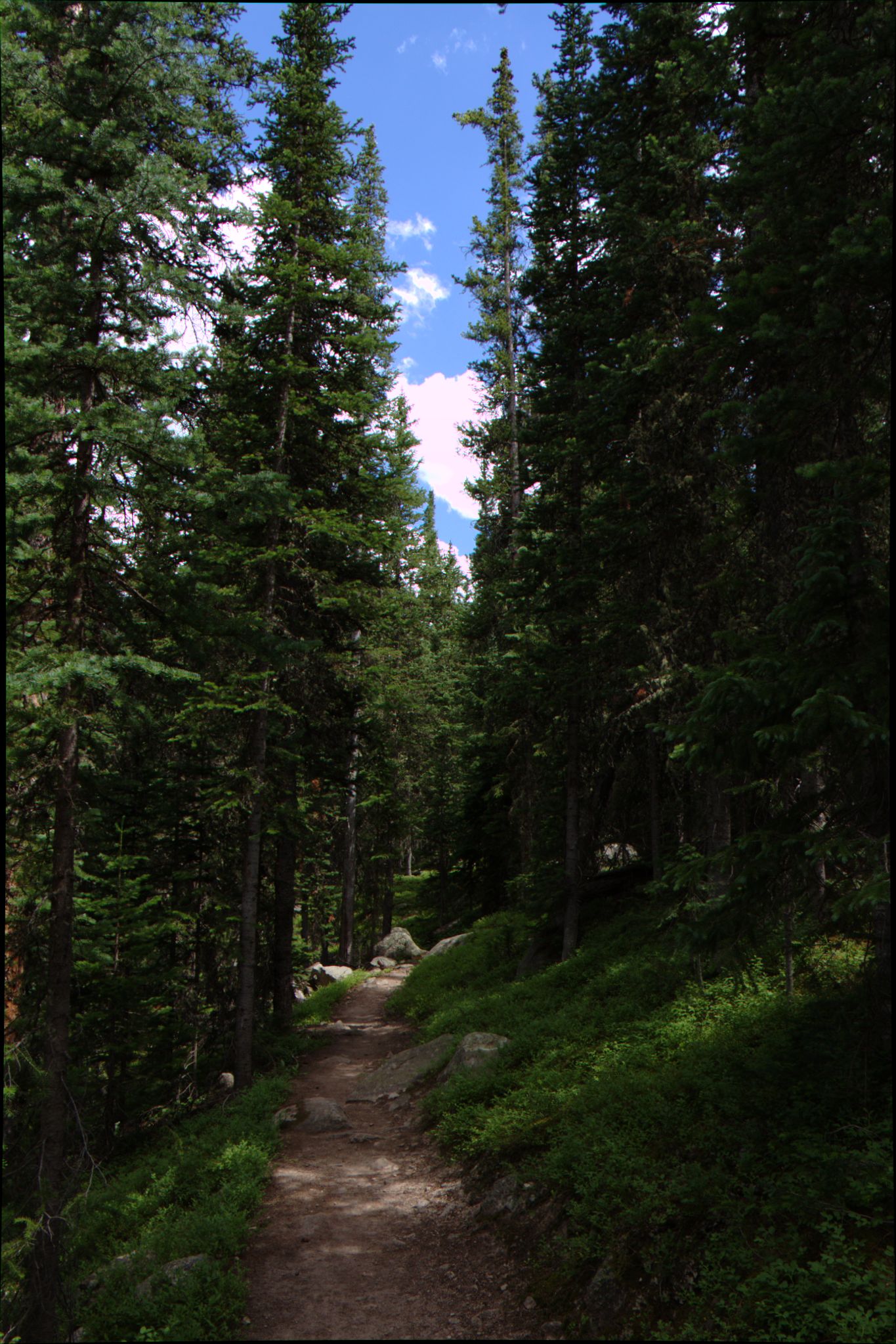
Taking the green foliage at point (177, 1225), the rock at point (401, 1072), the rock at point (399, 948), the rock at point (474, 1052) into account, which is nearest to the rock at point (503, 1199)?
the green foliage at point (177, 1225)

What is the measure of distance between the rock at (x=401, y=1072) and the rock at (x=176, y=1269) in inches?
240

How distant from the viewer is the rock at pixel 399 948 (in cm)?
3109

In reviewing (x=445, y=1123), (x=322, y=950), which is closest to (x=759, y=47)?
(x=445, y=1123)

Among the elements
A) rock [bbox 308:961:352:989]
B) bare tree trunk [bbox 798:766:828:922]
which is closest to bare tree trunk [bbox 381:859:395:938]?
rock [bbox 308:961:352:989]

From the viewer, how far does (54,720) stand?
8.50 metres

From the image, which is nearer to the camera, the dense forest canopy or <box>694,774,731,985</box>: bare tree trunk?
the dense forest canopy

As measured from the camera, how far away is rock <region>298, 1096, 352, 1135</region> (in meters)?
12.0

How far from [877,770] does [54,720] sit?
8468 millimetres

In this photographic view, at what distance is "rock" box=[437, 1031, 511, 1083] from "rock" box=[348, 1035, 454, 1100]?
895 millimetres

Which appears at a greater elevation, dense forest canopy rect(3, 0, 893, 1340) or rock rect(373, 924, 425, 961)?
dense forest canopy rect(3, 0, 893, 1340)

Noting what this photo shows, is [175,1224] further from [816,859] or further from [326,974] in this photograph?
[326,974]

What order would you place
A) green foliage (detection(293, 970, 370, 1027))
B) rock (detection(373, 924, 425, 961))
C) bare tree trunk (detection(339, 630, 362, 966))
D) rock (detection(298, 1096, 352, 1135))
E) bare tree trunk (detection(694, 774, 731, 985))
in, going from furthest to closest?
rock (detection(373, 924, 425, 961)) < bare tree trunk (detection(339, 630, 362, 966)) < green foliage (detection(293, 970, 370, 1027)) < rock (detection(298, 1096, 352, 1135)) < bare tree trunk (detection(694, 774, 731, 985))

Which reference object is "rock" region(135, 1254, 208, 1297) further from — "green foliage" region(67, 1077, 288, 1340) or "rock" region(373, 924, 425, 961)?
"rock" region(373, 924, 425, 961)

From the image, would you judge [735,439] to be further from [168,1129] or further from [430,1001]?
[430,1001]
